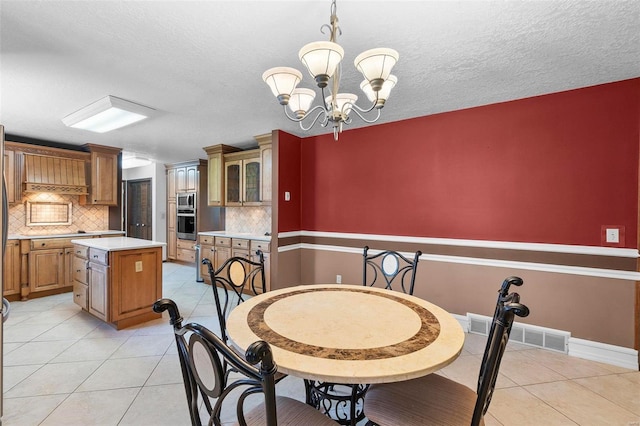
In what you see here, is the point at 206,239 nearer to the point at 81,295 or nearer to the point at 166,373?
the point at 81,295

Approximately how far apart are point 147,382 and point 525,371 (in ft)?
9.63

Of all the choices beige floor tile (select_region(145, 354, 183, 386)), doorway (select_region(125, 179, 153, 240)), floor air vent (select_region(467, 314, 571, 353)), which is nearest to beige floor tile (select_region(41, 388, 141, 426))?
beige floor tile (select_region(145, 354, 183, 386))

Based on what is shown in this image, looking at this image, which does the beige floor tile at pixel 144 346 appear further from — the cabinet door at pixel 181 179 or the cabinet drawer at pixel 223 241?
the cabinet door at pixel 181 179

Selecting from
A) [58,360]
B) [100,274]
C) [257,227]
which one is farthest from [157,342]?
[257,227]

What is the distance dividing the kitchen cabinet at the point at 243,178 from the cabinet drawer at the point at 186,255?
1.95 meters

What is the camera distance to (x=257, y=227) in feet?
16.4

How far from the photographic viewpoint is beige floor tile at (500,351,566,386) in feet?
7.26

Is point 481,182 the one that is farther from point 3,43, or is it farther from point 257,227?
point 3,43

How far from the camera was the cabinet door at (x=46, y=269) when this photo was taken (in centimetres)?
397

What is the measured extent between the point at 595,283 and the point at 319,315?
2.64m

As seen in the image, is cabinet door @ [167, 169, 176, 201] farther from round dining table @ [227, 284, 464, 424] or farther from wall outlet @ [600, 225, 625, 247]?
wall outlet @ [600, 225, 625, 247]

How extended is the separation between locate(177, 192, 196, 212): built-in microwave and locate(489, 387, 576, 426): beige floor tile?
5.84 meters

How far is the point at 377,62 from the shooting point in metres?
1.38

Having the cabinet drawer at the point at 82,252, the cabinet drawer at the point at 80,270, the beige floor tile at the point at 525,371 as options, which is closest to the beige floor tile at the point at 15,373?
the cabinet drawer at the point at 80,270
